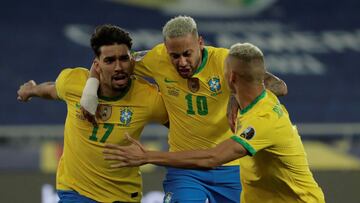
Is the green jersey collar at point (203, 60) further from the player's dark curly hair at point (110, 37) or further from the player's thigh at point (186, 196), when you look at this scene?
the player's thigh at point (186, 196)

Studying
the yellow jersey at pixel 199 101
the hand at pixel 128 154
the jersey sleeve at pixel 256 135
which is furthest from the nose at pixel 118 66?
the jersey sleeve at pixel 256 135

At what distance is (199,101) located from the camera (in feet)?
19.6

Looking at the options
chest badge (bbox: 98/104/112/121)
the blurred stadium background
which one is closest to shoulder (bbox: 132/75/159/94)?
chest badge (bbox: 98/104/112/121)

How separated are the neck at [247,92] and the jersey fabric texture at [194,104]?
83 cm

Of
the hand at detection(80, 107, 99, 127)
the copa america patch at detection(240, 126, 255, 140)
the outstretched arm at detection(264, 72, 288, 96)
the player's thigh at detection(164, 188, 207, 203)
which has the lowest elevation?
the player's thigh at detection(164, 188, 207, 203)

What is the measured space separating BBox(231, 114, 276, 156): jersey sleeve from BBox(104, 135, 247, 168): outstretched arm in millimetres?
36

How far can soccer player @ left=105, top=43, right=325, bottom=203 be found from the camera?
5.02m

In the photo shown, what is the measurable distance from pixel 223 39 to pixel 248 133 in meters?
10.4

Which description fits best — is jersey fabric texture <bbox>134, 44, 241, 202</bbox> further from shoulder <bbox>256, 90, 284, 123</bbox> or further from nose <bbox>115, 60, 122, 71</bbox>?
shoulder <bbox>256, 90, 284, 123</bbox>

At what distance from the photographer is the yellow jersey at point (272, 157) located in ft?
16.5

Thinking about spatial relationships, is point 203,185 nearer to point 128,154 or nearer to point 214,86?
point 214,86

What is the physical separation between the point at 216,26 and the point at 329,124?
2.62 meters

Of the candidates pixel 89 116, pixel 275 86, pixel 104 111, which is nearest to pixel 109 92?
pixel 104 111

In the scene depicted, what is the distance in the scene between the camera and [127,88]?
19.6 ft
